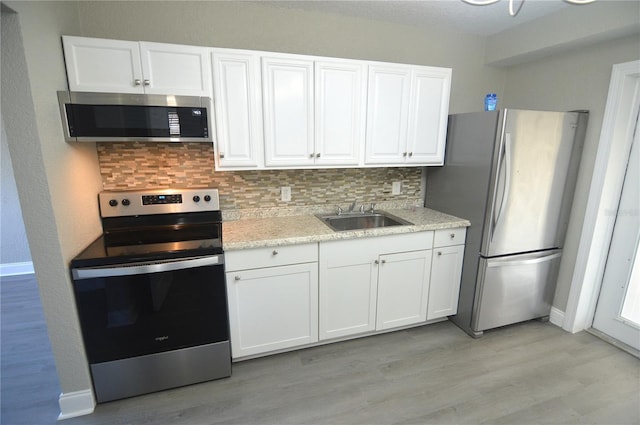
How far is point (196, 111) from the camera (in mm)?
1809

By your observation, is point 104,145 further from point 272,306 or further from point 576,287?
point 576,287

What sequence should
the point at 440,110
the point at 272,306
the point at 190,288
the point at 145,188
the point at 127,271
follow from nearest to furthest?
the point at 127,271
the point at 190,288
the point at 272,306
the point at 145,188
the point at 440,110

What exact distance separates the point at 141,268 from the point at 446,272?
6.93 ft

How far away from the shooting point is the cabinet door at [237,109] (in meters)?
1.88

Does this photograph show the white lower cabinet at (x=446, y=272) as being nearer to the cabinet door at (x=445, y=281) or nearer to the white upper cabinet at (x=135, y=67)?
the cabinet door at (x=445, y=281)

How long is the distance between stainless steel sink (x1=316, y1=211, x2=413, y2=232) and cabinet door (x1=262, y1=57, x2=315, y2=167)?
60 cm

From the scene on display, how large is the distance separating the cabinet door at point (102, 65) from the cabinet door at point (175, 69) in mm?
50

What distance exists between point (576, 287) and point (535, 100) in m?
1.58

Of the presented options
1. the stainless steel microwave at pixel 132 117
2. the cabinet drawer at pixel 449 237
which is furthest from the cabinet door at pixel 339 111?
the cabinet drawer at pixel 449 237

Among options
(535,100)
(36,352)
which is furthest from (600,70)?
(36,352)

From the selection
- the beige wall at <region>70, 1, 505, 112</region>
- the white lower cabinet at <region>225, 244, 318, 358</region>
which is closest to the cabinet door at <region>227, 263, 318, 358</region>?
the white lower cabinet at <region>225, 244, 318, 358</region>

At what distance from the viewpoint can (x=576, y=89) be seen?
2.32m

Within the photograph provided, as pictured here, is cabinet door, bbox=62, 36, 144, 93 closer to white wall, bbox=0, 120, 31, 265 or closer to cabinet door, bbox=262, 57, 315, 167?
cabinet door, bbox=262, 57, 315, 167

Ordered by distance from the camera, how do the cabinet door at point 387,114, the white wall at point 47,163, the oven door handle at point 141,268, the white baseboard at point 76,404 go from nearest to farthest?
the white wall at point 47,163
the oven door handle at point 141,268
the white baseboard at point 76,404
the cabinet door at point 387,114
